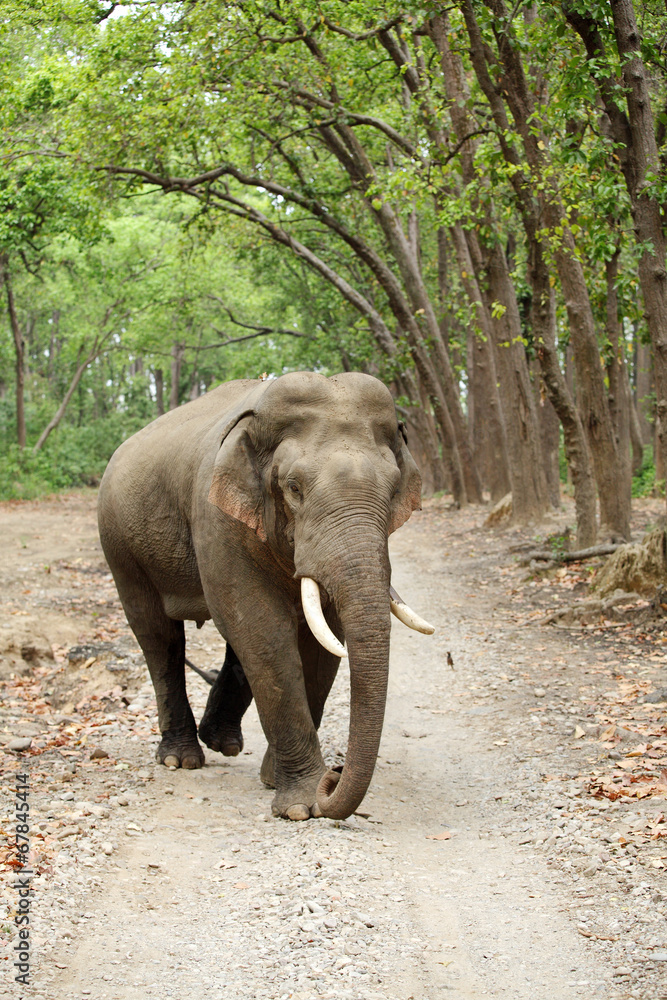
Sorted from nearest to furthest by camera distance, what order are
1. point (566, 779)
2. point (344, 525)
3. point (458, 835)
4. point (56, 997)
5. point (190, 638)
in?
point (56, 997)
point (344, 525)
point (458, 835)
point (566, 779)
point (190, 638)

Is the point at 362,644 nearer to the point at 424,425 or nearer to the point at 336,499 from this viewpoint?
the point at 336,499

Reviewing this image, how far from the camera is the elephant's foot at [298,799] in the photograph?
235 inches

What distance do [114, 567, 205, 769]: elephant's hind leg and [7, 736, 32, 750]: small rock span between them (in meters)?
0.95

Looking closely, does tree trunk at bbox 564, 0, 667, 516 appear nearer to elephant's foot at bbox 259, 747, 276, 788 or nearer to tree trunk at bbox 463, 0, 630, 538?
tree trunk at bbox 463, 0, 630, 538

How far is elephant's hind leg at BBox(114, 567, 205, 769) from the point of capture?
7586 mm

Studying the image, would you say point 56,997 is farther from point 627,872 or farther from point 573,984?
point 627,872

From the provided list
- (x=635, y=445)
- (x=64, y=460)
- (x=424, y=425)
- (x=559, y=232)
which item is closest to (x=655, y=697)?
(x=559, y=232)

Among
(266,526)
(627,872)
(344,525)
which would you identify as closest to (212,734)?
(266,526)

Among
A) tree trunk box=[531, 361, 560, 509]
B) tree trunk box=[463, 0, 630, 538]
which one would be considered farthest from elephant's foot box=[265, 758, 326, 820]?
tree trunk box=[531, 361, 560, 509]

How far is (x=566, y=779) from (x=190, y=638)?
6652mm

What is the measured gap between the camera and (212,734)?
25.1 ft

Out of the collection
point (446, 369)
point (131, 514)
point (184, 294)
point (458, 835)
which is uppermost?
point (184, 294)

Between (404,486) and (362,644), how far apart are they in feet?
3.96

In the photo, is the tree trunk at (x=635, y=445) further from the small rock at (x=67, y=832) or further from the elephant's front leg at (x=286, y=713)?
the small rock at (x=67, y=832)
